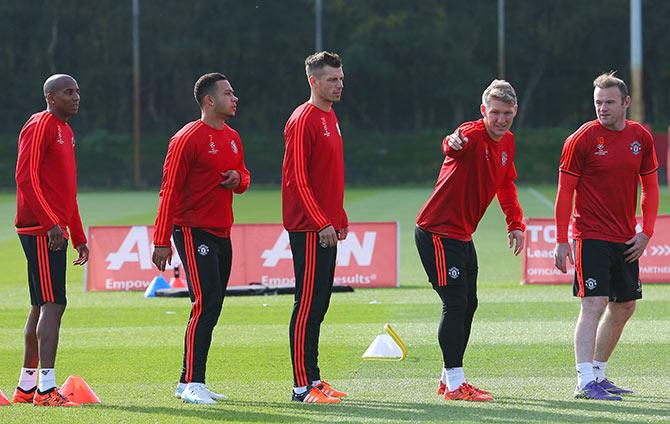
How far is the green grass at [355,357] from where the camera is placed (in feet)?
27.5

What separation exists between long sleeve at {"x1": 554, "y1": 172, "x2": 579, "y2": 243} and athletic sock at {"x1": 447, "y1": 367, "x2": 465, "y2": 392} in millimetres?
1100

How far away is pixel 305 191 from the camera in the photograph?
28.1 feet

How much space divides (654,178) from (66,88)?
4.01 meters

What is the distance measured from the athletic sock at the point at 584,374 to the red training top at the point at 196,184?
253cm

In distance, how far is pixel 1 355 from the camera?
1137 cm

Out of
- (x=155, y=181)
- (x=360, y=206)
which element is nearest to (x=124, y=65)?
(x=155, y=181)

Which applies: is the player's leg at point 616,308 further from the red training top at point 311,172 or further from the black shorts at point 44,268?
the black shorts at point 44,268

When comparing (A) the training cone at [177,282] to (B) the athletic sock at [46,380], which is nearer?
(B) the athletic sock at [46,380]

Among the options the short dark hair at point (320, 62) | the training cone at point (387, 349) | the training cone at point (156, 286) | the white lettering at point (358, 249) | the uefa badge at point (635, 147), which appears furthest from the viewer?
the white lettering at point (358, 249)

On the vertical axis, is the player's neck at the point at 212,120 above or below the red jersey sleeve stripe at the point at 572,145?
above

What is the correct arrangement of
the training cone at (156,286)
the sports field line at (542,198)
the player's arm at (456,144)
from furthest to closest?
the sports field line at (542,198) < the training cone at (156,286) < the player's arm at (456,144)

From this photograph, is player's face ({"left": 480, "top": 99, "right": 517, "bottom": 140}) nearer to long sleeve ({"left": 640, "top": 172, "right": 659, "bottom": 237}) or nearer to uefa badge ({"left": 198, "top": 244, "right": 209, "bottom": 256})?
long sleeve ({"left": 640, "top": 172, "right": 659, "bottom": 237})

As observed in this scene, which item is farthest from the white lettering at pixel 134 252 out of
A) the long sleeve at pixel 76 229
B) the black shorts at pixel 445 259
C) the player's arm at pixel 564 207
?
the player's arm at pixel 564 207

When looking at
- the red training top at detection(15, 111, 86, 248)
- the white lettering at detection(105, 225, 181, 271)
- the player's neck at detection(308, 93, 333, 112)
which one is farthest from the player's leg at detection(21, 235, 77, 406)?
the white lettering at detection(105, 225, 181, 271)
